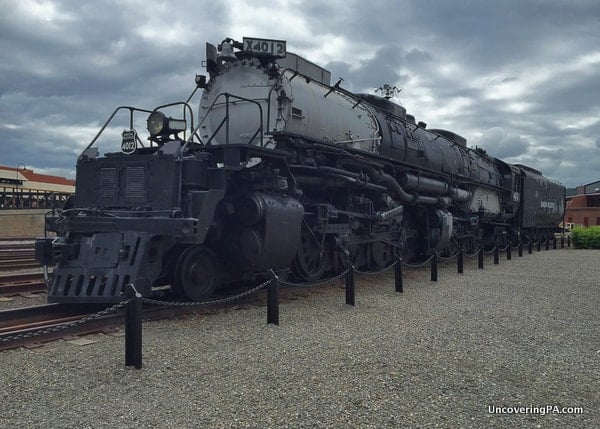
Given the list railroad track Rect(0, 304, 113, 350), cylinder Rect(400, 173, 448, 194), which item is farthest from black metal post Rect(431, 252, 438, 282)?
railroad track Rect(0, 304, 113, 350)

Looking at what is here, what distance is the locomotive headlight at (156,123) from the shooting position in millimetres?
8383

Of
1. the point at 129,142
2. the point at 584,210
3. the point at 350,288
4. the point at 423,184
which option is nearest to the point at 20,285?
the point at 129,142

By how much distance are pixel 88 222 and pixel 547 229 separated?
27660 mm

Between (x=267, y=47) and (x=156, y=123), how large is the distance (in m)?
2.20

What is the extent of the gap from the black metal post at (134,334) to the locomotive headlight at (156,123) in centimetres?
390

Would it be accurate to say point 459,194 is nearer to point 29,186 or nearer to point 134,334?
point 134,334

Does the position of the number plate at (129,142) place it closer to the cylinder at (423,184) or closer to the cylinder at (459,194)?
the cylinder at (423,184)

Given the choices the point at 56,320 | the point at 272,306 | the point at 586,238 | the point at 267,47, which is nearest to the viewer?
the point at 56,320

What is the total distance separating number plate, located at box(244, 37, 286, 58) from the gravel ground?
4104mm

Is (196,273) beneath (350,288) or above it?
above

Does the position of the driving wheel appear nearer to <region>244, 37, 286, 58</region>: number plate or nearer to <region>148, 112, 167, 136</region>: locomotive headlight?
<region>148, 112, 167, 136</region>: locomotive headlight

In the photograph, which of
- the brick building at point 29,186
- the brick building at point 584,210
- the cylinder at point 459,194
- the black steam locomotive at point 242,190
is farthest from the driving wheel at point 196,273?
the brick building at point 584,210

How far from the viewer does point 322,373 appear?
16.2ft

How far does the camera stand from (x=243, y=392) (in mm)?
4406
